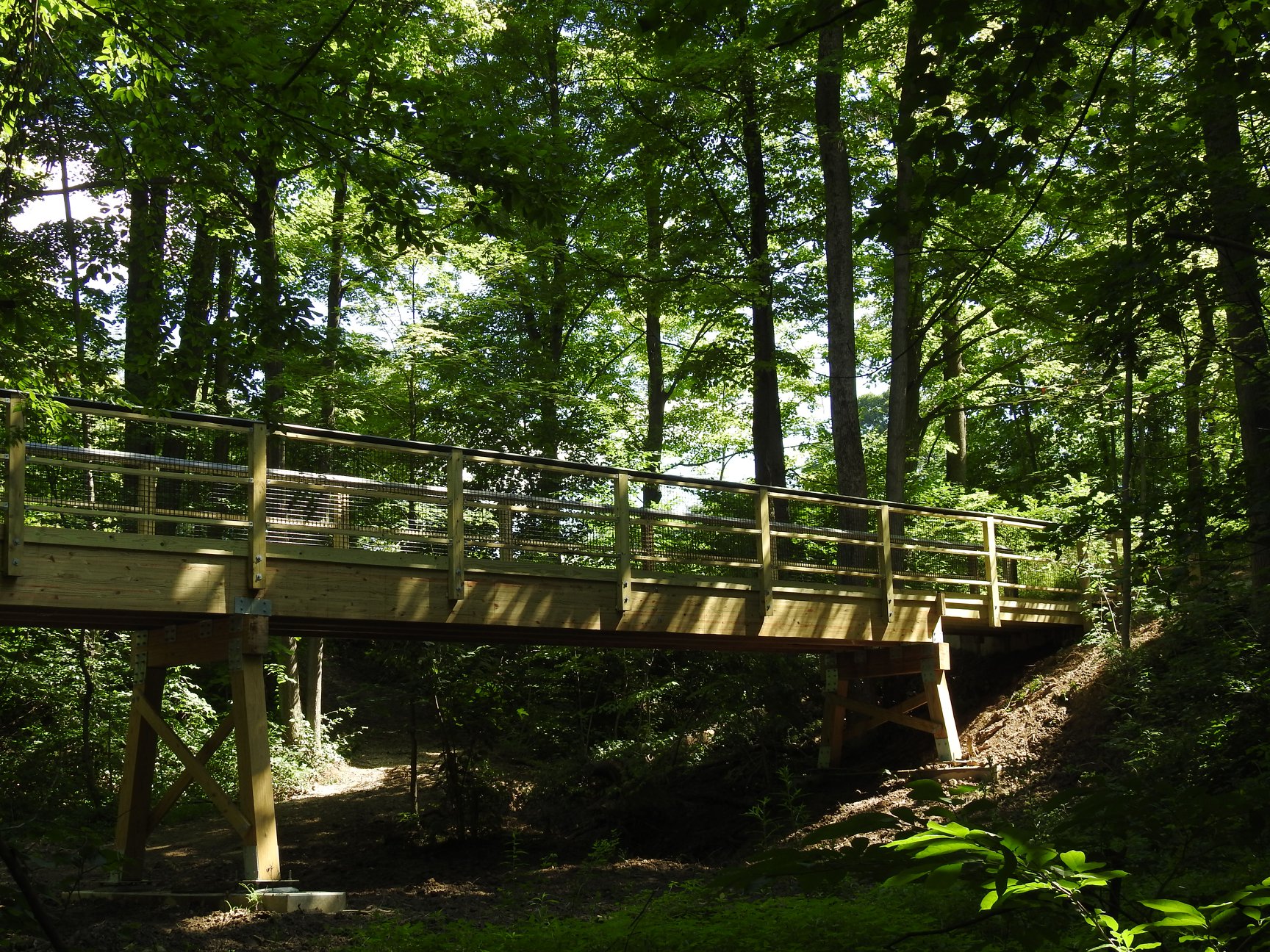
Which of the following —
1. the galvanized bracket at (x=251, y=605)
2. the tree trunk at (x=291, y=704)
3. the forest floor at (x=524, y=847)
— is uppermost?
the galvanized bracket at (x=251, y=605)

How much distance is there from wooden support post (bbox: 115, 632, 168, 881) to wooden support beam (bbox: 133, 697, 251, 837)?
0.04 metres

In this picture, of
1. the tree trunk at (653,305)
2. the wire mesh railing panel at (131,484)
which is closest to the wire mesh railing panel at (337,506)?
the wire mesh railing panel at (131,484)

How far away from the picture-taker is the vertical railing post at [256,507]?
8.90 meters

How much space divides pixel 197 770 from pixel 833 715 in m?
7.86

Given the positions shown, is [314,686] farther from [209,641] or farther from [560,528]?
[209,641]

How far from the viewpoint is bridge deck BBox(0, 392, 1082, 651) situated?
837 cm

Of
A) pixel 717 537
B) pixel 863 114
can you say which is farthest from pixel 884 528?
pixel 863 114

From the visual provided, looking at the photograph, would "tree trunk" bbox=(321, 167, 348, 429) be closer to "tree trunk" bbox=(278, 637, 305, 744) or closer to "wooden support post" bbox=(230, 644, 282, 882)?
"tree trunk" bbox=(278, 637, 305, 744)

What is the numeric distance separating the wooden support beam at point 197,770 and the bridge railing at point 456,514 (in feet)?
5.27

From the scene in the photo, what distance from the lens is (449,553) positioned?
997 cm

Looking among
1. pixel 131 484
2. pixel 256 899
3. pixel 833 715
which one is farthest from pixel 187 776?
pixel 833 715

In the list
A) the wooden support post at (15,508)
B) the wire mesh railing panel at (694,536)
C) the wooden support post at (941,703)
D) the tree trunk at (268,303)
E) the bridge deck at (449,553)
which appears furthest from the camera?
the wooden support post at (941,703)

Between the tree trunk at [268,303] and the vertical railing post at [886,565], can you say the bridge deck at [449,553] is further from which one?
the tree trunk at [268,303]

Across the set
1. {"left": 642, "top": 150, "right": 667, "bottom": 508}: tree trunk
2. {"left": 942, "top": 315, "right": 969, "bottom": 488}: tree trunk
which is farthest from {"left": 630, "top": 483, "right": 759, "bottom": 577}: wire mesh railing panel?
{"left": 942, "top": 315, "right": 969, "bottom": 488}: tree trunk
